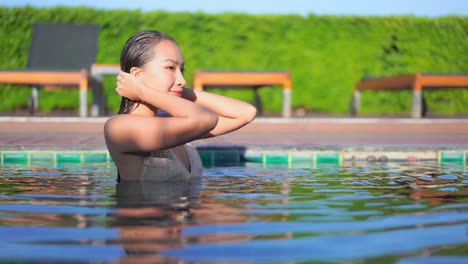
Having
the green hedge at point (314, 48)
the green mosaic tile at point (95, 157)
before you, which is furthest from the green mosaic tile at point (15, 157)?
the green hedge at point (314, 48)

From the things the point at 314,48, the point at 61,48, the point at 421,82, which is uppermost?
the point at 314,48

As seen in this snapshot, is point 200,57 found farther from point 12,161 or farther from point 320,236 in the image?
point 320,236

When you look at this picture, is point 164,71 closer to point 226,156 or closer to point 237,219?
point 237,219

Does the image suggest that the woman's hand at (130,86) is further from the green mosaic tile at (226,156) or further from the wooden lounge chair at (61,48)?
the wooden lounge chair at (61,48)

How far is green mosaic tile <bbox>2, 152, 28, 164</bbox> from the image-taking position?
5.20 meters

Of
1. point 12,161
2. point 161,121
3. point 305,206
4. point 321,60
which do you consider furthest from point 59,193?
point 321,60

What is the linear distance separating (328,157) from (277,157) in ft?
1.65

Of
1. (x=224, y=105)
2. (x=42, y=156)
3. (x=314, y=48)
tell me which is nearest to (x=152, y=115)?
(x=224, y=105)

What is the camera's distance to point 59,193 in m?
3.10

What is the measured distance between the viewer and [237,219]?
228 cm

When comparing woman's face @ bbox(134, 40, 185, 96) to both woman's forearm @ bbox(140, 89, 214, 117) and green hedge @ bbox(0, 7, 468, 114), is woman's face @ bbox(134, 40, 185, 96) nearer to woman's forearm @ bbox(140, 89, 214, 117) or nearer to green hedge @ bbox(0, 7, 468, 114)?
woman's forearm @ bbox(140, 89, 214, 117)

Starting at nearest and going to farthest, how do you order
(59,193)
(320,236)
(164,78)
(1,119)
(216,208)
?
(320,236)
(216,208)
(164,78)
(59,193)
(1,119)

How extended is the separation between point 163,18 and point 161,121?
11.0 metres

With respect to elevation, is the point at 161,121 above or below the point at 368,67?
below
